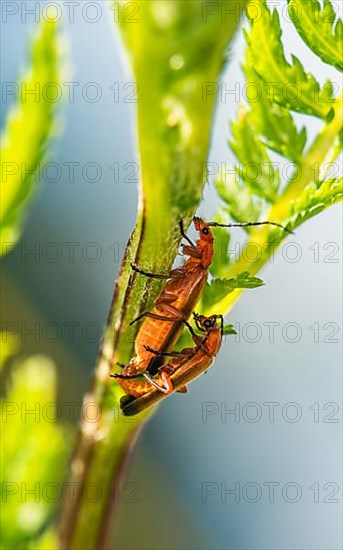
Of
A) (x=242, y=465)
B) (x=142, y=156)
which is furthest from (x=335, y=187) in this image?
(x=242, y=465)

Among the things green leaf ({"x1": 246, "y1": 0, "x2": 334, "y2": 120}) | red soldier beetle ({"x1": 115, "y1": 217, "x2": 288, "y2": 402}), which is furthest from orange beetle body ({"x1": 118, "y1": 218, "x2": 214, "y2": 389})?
green leaf ({"x1": 246, "y1": 0, "x2": 334, "y2": 120})

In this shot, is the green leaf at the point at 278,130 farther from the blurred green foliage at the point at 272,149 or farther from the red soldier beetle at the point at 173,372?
the red soldier beetle at the point at 173,372

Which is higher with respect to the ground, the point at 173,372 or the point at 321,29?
the point at 321,29

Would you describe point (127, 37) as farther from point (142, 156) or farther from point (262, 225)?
point (262, 225)

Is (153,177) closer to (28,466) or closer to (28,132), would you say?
(28,132)

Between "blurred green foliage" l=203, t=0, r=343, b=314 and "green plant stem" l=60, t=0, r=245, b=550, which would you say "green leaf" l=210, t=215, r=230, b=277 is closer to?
"blurred green foliage" l=203, t=0, r=343, b=314

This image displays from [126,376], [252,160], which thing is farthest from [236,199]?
[126,376]
